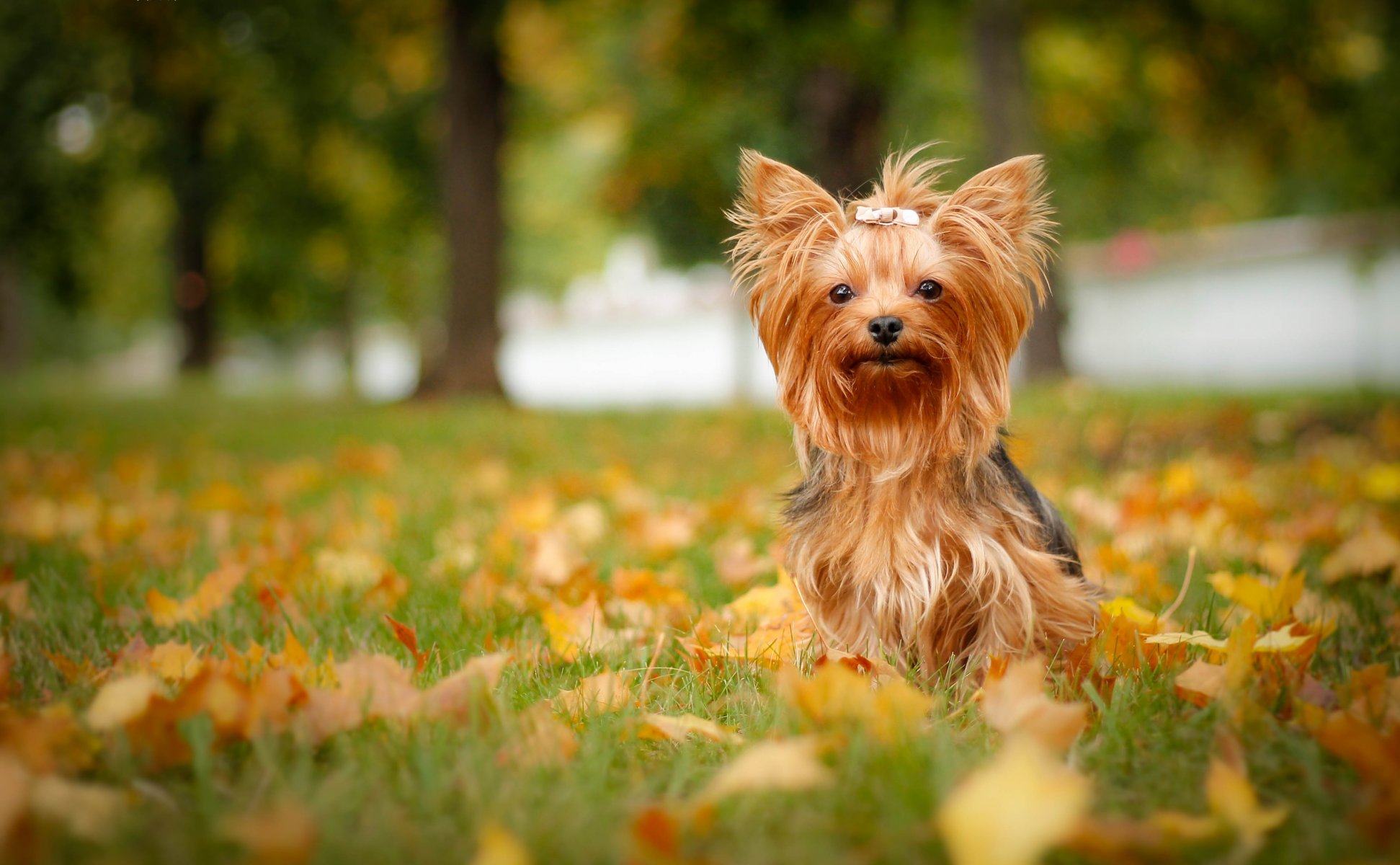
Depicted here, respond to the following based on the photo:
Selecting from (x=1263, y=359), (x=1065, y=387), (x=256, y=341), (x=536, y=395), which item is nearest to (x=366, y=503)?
(x=1065, y=387)

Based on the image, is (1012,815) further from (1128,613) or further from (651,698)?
(1128,613)

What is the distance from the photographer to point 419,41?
1739 cm

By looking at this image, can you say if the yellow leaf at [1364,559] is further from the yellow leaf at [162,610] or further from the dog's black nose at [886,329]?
the yellow leaf at [162,610]

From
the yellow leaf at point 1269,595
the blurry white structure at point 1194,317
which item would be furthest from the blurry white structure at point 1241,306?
the yellow leaf at point 1269,595

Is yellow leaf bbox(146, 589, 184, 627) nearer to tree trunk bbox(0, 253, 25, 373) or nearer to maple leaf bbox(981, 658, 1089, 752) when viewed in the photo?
maple leaf bbox(981, 658, 1089, 752)

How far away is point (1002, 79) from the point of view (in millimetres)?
12016

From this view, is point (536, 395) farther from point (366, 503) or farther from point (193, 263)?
point (366, 503)

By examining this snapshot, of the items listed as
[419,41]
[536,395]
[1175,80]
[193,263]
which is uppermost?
[419,41]

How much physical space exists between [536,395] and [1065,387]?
26279 mm

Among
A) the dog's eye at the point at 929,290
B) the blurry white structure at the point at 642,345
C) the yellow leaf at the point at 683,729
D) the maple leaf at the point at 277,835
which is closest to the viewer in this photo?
the maple leaf at the point at 277,835

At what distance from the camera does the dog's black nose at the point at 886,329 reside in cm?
258

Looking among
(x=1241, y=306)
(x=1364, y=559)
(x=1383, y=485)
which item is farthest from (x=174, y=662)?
(x=1241, y=306)

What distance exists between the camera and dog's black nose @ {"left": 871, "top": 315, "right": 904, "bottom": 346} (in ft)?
8.46

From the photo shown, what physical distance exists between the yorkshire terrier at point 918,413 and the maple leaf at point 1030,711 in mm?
604
